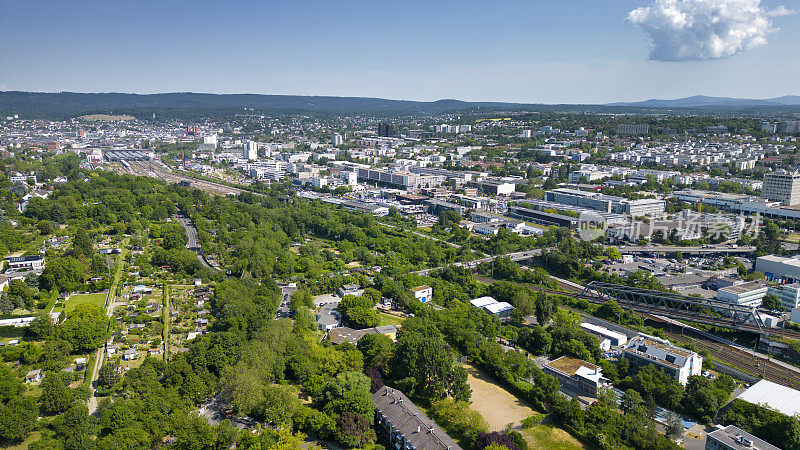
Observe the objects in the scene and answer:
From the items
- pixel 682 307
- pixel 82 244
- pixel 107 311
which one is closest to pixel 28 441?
pixel 107 311

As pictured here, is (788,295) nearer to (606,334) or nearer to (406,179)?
(606,334)

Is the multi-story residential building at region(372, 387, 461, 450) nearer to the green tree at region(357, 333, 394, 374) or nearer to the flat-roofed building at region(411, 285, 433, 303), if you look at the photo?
the green tree at region(357, 333, 394, 374)

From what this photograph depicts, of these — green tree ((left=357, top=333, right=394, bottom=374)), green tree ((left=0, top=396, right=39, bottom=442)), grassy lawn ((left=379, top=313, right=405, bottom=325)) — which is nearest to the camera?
green tree ((left=0, top=396, right=39, bottom=442))

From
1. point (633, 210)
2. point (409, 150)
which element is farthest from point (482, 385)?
point (409, 150)

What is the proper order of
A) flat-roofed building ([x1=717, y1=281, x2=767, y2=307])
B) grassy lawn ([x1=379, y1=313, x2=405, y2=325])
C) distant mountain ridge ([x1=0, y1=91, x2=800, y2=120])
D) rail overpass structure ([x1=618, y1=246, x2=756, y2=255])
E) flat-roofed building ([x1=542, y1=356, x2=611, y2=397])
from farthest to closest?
distant mountain ridge ([x1=0, y1=91, x2=800, y2=120])
rail overpass structure ([x1=618, y1=246, x2=756, y2=255])
flat-roofed building ([x1=717, y1=281, x2=767, y2=307])
grassy lawn ([x1=379, y1=313, x2=405, y2=325])
flat-roofed building ([x1=542, y1=356, x2=611, y2=397])

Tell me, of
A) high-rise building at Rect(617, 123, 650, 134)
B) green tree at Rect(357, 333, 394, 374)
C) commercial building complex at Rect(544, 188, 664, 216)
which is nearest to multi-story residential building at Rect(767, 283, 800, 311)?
commercial building complex at Rect(544, 188, 664, 216)
